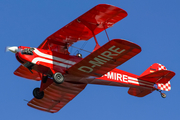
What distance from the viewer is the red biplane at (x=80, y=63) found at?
49.2 feet

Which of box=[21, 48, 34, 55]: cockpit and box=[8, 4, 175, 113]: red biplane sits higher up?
box=[21, 48, 34, 55]: cockpit

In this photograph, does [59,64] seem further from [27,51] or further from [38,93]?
[38,93]

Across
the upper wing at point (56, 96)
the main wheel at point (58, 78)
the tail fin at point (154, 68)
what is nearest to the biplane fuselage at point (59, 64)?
the main wheel at point (58, 78)

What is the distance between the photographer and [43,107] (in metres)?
19.4

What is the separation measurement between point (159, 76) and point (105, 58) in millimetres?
4258

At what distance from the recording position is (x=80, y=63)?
50.3 feet

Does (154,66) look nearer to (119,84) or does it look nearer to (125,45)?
(119,84)

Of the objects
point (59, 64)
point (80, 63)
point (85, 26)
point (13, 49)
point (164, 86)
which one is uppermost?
point (13, 49)

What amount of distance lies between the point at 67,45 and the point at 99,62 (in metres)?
2.39

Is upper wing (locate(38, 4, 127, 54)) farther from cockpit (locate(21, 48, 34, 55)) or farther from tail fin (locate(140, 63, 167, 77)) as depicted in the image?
tail fin (locate(140, 63, 167, 77))

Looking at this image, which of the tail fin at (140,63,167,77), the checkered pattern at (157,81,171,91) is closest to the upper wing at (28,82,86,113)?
the tail fin at (140,63,167,77)

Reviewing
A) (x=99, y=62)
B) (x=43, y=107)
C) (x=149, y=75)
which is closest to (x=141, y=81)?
(x=149, y=75)

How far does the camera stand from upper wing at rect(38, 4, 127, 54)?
15.2m

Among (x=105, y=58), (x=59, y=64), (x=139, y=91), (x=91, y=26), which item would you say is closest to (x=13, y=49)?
(x=59, y=64)
